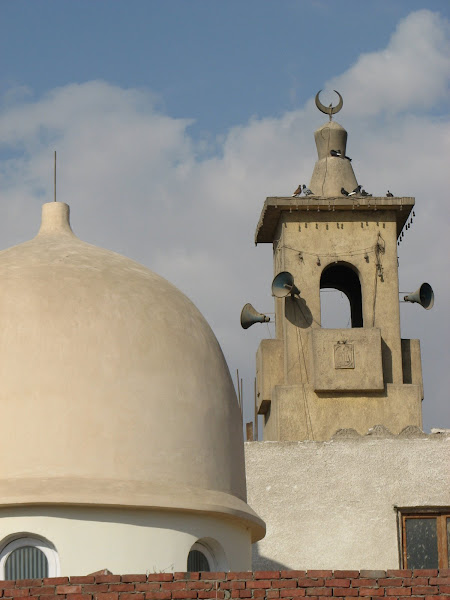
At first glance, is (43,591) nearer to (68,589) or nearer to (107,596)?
(68,589)

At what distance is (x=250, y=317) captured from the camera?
86.0 feet

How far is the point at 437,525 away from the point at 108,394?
7353mm

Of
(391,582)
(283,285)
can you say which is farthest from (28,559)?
(283,285)

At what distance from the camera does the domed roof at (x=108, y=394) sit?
1455 centimetres

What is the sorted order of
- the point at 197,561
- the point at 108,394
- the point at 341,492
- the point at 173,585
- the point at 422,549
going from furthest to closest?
1. the point at 341,492
2. the point at 422,549
3. the point at 197,561
4. the point at 108,394
5. the point at 173,585

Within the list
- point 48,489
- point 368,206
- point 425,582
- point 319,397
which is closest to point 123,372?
point 48,489

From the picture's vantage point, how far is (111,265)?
16312 millimetres

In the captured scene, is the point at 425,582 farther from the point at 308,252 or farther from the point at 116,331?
the point at 308,252

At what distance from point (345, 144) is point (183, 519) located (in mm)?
→ 13502

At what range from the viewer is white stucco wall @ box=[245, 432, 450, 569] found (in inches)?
804

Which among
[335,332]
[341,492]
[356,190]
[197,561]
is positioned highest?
[356,190]

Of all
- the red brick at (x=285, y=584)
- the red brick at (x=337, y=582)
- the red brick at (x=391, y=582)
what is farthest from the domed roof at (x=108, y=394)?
the red brick at (x=391, y=582)

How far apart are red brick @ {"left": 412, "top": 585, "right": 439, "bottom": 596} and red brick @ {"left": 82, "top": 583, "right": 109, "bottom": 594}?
2.72m

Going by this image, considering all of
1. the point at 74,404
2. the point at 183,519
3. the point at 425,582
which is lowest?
the point at 425,582
